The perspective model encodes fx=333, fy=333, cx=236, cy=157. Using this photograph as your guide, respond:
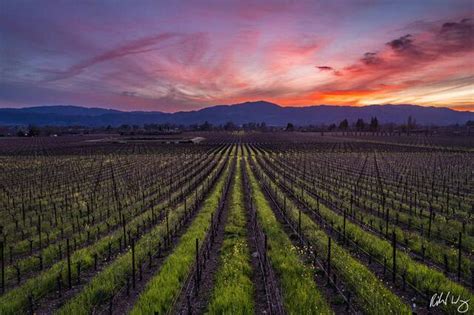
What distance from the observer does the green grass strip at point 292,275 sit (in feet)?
27.4

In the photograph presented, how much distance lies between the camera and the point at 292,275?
10273mm

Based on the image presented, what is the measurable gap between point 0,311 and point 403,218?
55.2 feet

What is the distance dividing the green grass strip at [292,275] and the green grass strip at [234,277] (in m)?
0.94

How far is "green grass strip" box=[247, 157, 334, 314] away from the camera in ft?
27.4

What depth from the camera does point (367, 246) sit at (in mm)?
12789

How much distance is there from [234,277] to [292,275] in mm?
1796

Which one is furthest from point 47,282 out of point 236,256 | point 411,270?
point 411,270

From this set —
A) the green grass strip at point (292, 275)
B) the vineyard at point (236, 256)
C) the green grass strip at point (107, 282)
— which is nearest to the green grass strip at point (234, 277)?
the vineyard at point (236, 256)

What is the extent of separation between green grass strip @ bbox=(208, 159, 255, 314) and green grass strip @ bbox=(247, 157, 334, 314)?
94 centimetres

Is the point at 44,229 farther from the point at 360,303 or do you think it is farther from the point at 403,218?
the point at 403,218

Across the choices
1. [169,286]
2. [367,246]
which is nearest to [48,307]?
[169,286]

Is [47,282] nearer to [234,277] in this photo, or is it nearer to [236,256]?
[234,277]

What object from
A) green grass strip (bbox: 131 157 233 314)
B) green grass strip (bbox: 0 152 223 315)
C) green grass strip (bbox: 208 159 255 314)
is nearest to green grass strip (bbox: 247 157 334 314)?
green grass strip (bbox: 208 159 255 314)

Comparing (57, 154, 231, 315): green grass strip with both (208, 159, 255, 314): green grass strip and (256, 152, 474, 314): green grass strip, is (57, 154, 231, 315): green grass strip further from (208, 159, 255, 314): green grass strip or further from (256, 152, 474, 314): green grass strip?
(256, 152, 474, 314): green grass strip
